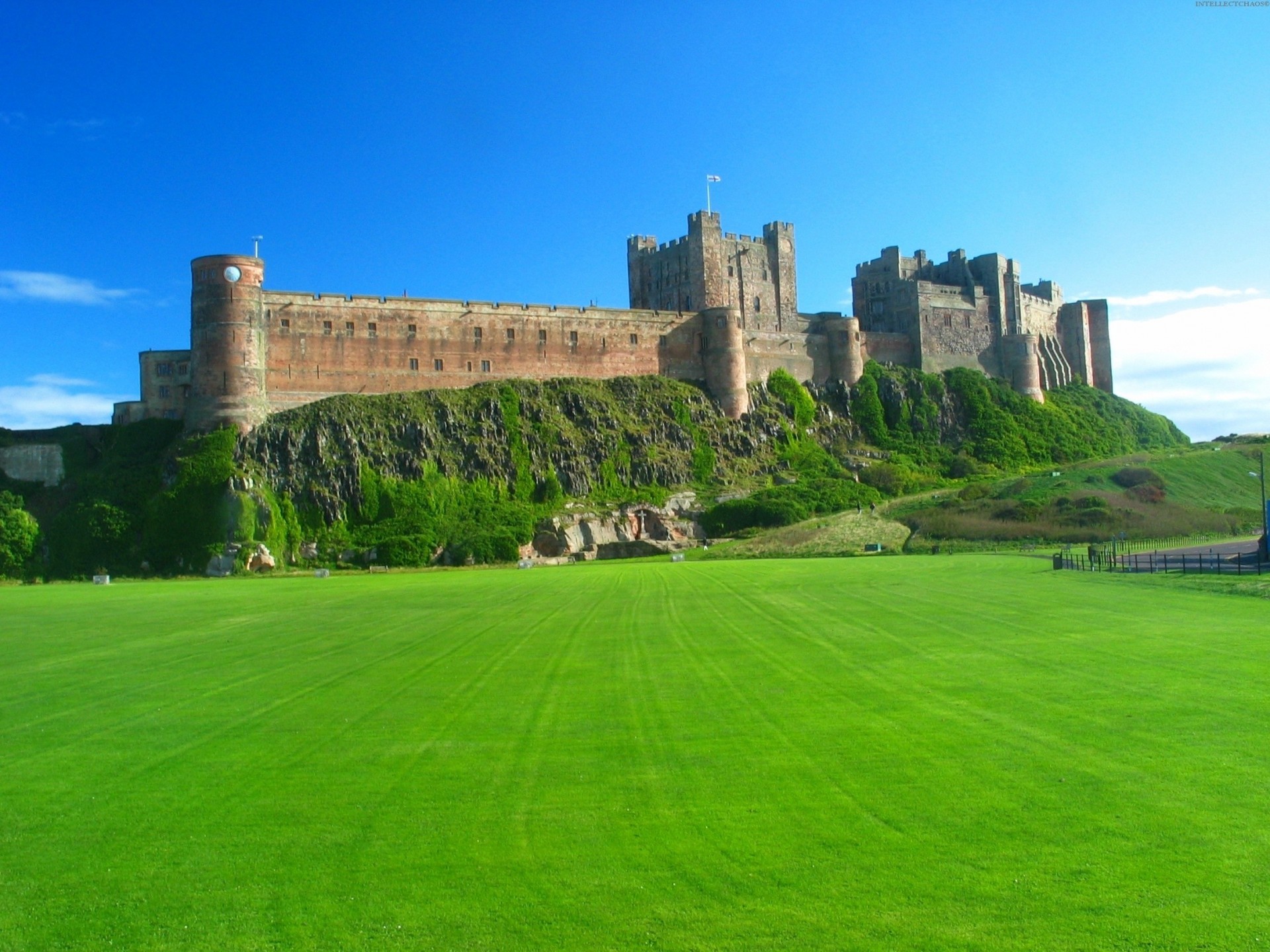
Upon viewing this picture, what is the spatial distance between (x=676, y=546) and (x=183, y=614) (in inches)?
1448

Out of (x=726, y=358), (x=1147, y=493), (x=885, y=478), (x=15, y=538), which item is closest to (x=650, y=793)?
(x=15, y=538)

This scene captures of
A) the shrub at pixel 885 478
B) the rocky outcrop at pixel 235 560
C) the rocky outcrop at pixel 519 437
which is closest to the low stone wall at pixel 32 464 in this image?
the rocky outcrop at pixel 519 437

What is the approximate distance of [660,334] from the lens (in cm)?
7744

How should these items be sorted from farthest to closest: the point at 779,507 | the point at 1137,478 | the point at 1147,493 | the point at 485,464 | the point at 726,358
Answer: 1. the point at 726,358
2. the point at 1137,478
3. the point at 485,464
4. the point at 779,507
5. the point at 1147,493

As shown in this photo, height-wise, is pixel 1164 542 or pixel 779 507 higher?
pixel 779 507

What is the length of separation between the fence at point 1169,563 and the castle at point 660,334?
37565mm

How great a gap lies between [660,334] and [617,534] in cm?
1893

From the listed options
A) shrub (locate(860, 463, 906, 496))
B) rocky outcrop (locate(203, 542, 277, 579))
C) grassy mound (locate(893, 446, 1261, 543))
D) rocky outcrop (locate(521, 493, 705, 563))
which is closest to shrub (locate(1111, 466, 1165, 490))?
grassy mound (locate(893, 446, 1261, 543))

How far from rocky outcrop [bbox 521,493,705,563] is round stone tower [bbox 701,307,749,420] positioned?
1214cm

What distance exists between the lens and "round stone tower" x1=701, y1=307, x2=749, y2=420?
3024 inches

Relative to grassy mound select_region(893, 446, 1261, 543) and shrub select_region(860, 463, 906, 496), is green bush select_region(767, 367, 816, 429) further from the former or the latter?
grassy mound select_region(893, 446, 1261, 543)

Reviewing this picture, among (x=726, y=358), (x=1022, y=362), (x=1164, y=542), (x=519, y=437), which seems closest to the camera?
(x=1164, y=542)

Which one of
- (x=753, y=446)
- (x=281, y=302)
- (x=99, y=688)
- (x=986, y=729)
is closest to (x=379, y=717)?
(x=99, y=688)

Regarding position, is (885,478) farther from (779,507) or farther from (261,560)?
(261,560)
